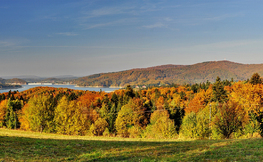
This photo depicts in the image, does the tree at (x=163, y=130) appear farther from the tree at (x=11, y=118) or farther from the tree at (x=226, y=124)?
the tree at (x=11, y=118)

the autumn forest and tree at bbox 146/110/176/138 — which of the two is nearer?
the autumn forest

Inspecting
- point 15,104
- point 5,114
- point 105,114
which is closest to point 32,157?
point 105,114

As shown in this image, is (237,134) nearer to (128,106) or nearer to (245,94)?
(245,94)

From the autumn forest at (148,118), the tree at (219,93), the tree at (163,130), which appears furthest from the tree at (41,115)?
the tree at (219,93)

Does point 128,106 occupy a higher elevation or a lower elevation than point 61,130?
higher

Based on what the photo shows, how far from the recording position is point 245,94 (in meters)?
67.3

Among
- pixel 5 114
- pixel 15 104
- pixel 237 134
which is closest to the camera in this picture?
pixel 237 134

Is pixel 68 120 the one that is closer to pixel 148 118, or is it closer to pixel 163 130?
pixel 163 130

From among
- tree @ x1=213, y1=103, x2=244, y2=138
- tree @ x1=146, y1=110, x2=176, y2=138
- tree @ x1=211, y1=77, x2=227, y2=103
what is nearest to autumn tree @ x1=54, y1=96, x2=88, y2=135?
tree @ x1=146, y1=110, x2=176, y2=138

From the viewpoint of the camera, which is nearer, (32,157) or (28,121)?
(32,157)

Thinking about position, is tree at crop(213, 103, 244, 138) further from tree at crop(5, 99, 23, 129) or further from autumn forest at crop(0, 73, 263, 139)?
tree at crop(5, 99, 23, 129)

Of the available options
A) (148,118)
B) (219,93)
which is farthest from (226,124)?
(219,93)

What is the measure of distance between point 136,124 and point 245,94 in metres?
36.7

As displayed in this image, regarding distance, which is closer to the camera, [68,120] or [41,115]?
[68,120]
